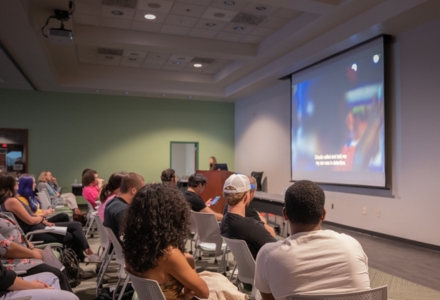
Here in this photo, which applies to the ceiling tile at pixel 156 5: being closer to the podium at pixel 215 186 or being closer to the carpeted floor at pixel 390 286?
the podium at pixel 215 186

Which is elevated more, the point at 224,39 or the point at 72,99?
the point at 224,39

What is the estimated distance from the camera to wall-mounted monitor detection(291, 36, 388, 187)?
21.4ft

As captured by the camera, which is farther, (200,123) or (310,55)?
(200,123)

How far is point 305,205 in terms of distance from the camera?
5.40 feet

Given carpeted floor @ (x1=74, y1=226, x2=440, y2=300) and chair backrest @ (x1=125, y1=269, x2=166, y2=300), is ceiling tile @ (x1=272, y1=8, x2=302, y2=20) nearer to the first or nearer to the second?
carpeted floor @ (x1=74, y1=226, x2=440, y2=300)

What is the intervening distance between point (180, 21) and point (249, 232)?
5.49 meters

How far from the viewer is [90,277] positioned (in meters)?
4.40

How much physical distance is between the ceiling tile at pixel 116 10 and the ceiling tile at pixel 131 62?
2805 millimetres

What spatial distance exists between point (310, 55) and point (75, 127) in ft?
24.6

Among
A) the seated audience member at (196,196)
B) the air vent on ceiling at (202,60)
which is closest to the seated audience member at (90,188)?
the seated audience member at (196,196)

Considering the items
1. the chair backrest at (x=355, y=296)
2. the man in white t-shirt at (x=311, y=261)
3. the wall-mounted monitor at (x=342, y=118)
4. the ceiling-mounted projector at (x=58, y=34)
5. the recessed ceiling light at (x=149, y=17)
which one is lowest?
the chair backrest at (x=355, y=296)

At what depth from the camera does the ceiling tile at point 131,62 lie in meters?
9.87

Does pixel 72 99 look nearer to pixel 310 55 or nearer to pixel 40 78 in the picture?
pixel 40 78

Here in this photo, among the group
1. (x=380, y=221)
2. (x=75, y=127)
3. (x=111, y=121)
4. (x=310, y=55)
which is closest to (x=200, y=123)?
(x=111, y=121)
